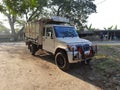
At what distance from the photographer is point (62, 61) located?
9.03m

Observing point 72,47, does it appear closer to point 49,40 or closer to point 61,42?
point 61,42

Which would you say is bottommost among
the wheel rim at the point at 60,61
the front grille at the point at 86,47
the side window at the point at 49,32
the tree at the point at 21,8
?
the wheel rim at the point at 60,61

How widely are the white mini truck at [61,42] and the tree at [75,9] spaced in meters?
21.3

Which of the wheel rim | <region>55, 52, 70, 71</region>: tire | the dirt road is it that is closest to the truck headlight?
<region>55, 52, 70, 71</region>: tire

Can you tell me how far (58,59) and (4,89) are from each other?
3.79 metres

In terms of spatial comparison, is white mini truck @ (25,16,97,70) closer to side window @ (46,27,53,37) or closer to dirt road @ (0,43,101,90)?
side window @ (46,27,53,37)

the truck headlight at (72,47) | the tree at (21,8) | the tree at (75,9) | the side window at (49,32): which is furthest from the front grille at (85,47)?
the tree at (75,9)

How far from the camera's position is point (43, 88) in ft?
20.9

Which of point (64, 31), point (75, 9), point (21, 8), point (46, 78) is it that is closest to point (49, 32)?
point (64, 31)

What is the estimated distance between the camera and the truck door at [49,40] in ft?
32.5

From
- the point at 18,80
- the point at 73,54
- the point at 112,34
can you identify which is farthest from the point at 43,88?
the point at 112,34

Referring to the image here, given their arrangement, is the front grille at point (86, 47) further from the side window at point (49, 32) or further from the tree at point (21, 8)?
the tree at point (21, 8)

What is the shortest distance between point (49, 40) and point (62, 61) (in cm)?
186

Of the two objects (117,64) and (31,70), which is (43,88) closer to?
(31,70)
